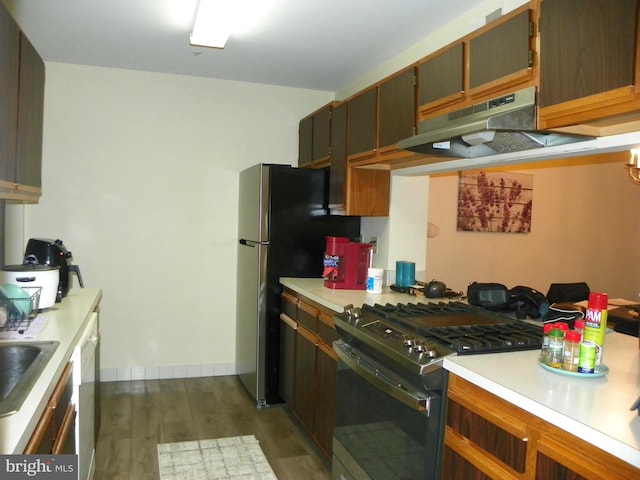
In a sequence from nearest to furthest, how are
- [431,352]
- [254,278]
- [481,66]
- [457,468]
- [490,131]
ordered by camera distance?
[457,468]
[431,352]
[490,131]
[481,66]
[254,278]

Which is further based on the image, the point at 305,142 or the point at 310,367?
the point at 305,142

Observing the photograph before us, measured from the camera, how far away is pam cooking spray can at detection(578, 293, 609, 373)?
56.5 inches

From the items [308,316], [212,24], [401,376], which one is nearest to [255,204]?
[308,316]

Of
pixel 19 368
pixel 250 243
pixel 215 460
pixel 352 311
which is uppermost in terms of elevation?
pixel 250 243

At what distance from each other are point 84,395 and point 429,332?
57.6 inches

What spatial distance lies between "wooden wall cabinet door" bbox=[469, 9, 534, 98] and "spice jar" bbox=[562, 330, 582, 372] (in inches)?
37.0

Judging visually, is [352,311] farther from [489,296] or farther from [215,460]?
[215,460]

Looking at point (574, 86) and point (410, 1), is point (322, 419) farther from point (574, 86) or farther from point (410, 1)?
point (410, 1)

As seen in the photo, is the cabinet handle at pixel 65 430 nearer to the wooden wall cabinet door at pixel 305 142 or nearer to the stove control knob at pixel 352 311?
the stove control knob at pixel 352 311

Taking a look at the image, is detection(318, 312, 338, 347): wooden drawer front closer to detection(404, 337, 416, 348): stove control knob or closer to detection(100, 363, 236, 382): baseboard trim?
detection(404, 337, 416, 348): stove control knob

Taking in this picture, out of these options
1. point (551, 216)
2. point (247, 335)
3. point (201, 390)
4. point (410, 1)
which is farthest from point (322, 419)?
point (551, 216)

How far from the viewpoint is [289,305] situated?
3285 millimetres

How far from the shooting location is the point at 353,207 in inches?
124

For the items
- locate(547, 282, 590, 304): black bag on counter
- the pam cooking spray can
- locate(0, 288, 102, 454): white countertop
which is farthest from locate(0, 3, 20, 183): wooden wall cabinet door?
locate(547, 282, 590, 304): black bag on counter
